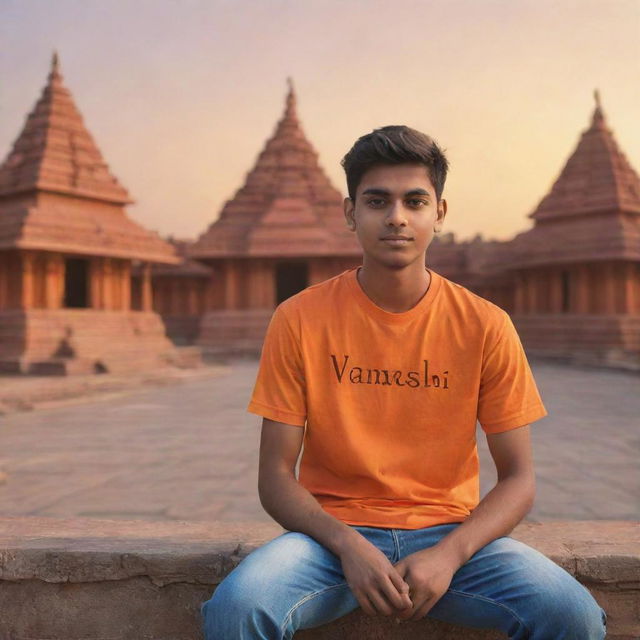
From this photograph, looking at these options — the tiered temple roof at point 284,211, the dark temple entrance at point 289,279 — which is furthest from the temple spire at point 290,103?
the dark temple entrance at point 289,279

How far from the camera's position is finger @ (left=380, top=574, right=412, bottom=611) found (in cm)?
154

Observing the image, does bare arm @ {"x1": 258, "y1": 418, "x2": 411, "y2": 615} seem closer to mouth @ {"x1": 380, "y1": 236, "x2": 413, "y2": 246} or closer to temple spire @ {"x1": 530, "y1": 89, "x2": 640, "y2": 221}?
mouth @ {"x1": 380, "y1": 236, "x2": 413, "y2": 246}

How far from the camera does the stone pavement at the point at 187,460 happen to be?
418 cm

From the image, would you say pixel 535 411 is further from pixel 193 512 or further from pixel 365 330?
pixel 193 512

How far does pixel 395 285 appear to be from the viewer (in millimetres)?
1931

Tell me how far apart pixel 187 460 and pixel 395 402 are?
3995mm

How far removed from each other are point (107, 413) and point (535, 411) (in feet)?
24.5

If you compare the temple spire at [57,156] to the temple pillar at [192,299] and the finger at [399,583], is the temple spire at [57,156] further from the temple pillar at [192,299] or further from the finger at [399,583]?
the finger at [399,583]

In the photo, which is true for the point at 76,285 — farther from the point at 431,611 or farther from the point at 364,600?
the point at 364,600

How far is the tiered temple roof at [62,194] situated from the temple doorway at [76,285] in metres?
2.39

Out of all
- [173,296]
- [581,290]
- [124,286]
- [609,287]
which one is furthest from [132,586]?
[173,296]

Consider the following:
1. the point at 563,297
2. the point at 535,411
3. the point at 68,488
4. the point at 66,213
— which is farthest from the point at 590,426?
the point at 563,297

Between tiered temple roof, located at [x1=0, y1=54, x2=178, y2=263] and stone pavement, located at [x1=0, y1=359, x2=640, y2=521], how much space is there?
5.86 meters

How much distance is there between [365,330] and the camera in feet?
6.24
